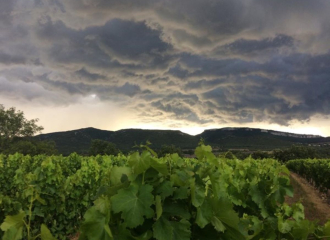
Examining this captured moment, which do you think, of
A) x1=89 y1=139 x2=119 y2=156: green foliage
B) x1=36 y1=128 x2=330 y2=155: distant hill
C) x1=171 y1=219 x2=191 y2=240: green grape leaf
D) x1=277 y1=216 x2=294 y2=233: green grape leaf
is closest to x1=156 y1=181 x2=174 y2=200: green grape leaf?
x1=171 y1=219 x2=191 y2=240: green grape leaf

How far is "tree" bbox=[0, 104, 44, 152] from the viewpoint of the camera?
71500mm

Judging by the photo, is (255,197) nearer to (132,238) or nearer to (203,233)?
(203,233)

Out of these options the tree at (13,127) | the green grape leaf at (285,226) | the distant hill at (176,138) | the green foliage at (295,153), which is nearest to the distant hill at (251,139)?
the distant hill at (176,138)

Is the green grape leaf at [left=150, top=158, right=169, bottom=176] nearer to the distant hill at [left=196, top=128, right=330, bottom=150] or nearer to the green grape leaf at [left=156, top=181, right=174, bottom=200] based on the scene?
the green grape leaf at [left=156, top=181, right=174, bottom=200]

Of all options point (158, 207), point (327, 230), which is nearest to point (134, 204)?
point (158, 207)

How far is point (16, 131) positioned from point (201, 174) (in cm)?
8016

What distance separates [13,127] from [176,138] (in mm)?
87993

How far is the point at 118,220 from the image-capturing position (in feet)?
6.03

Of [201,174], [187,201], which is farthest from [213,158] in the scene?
[187,201]

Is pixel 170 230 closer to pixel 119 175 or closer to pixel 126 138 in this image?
pixel 119 175

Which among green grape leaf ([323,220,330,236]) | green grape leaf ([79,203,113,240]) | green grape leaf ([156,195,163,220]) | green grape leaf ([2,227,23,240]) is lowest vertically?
green grape leaf ([323,220,330,236])

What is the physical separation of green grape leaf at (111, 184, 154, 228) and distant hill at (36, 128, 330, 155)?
12845 centimetres

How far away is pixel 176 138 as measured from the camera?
484 ft

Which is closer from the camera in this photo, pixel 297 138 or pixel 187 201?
pixel 187 201
